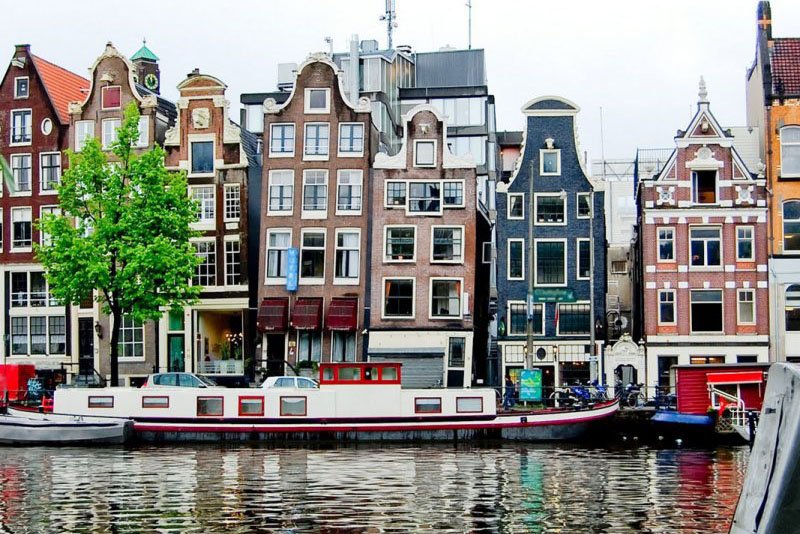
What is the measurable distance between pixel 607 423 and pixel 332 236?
1989 centimetres

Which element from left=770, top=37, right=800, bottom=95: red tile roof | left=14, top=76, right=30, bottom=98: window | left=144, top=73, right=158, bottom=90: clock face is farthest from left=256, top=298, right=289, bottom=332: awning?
left=144, top=73, right=158, bottom=90: clock face

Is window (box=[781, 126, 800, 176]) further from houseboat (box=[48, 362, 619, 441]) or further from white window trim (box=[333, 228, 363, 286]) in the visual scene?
white window trim (box=[333, 228, 363, 286])

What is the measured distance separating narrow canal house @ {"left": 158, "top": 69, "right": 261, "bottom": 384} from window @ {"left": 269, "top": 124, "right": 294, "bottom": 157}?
1640 millimetres

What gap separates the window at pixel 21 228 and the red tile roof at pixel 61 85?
5.27 metres

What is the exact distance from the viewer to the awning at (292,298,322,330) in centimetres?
5806

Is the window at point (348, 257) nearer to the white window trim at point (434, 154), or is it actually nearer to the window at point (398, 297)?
the window at point (398, 297)

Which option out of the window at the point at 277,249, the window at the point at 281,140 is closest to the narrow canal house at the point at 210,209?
the window at the point at 277,249

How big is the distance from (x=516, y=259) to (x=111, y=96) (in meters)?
22.6

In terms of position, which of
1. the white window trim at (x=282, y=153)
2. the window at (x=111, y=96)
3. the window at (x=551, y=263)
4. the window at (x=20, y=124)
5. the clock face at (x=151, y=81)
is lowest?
the window at (x=551, y=263)

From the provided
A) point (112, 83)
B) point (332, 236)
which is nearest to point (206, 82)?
point (112, 83)

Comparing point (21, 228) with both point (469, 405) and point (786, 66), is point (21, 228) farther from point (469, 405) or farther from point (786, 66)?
point (786, 66)

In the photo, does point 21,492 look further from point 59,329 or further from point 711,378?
point 59,329

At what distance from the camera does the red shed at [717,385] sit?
1736 inches

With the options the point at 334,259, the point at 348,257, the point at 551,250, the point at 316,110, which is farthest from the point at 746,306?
the point at 316,110
